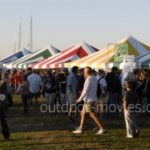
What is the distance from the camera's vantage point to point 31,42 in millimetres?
69125

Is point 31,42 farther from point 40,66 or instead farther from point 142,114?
point 142,114

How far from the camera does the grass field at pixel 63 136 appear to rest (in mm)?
9969

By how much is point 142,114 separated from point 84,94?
5999mm

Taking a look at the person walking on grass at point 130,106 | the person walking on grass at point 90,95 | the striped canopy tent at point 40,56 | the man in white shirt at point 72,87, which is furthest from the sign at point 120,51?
the striped canopy tent at point 40,56

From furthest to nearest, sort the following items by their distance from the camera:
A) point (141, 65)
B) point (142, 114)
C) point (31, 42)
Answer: point (31, 42)
point (141, 65)
point (142, 114)

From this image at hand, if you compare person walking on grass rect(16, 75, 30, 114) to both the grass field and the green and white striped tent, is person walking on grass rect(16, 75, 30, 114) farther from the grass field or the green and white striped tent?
the green and white striped tent

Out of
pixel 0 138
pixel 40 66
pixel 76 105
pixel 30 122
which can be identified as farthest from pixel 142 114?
pixel 40 66

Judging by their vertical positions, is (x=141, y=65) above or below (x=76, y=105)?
above

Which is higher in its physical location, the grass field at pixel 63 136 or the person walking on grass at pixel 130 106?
the person walking on grass at pixel 130 106

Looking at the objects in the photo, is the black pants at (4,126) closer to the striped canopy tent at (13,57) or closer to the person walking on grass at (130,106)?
the person walking on grass at (130,106)

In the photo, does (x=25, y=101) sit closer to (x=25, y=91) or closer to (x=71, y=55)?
(x=25, y=91)

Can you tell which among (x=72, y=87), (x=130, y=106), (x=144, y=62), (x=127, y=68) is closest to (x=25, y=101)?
(x=72, y=87)

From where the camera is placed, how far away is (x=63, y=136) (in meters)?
11.3

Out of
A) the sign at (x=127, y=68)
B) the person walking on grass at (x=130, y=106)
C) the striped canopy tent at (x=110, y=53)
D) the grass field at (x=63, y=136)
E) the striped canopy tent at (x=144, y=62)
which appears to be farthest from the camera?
the striped canopy tent at (x=110, y=53)
